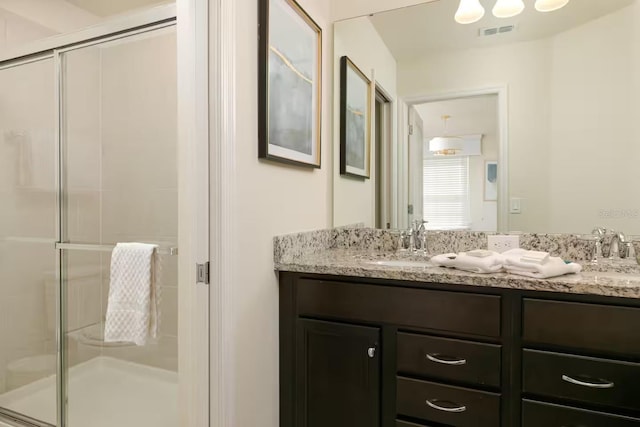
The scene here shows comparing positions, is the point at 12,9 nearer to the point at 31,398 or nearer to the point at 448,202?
the point at 31,398

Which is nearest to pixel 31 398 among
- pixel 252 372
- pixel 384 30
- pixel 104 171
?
pixel 104 171

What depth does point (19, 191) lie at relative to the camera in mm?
2109

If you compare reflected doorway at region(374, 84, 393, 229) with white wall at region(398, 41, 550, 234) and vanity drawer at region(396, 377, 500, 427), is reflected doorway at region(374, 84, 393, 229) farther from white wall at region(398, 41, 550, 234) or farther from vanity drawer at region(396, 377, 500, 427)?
vanity drawer at region(396, 377, 500, 427)

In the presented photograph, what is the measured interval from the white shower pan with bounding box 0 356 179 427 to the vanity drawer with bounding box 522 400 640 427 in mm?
1535

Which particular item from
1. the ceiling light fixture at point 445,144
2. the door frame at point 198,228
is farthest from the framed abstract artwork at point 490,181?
the door frame at point 198,228

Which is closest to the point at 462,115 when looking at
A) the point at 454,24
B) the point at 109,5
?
the point at 454,24

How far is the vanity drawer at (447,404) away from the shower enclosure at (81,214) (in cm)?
121

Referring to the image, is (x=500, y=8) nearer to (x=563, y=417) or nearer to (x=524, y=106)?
(x=524, y=106)

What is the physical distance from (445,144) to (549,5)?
2.39 ft

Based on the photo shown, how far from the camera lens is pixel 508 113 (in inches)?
67.4

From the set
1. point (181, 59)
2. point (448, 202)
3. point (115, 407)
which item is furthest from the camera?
point (115, 407)

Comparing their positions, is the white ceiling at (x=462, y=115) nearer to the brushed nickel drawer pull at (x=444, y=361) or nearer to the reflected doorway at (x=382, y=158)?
the reflected doorway at (x=382, y=158)

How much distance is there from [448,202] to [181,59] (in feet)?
4.40

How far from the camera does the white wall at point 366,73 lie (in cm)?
197
